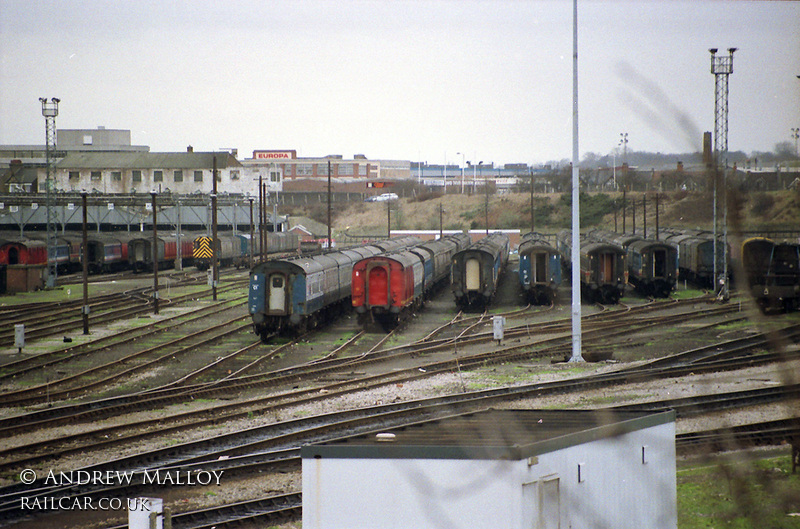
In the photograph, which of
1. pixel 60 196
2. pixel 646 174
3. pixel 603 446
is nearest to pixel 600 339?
pixel 603 446

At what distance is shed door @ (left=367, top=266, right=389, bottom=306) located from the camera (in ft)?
101

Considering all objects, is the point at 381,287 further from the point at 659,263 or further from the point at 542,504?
the point at 542,504

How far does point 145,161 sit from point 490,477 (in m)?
90.1

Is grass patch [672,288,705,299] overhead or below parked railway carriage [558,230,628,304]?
below

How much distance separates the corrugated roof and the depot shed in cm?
8613

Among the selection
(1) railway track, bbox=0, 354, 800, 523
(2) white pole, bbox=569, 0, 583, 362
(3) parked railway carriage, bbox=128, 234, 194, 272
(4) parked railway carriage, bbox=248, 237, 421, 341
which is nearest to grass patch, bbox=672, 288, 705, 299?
(2) white pole, bbox=569, 0, 583, 362

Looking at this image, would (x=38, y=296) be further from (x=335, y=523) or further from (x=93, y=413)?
(x=335, y=523)

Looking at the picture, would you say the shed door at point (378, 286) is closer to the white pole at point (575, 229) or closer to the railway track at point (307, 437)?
the white pole at point (575, 229)

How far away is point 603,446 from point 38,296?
42.5m

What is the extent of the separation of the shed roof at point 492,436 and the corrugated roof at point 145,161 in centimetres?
8512

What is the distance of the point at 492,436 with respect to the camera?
8.20m

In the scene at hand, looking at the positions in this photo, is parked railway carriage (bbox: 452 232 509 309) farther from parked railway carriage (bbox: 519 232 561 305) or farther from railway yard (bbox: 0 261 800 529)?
parked railway carriage (bbox: 519 232 561 305)

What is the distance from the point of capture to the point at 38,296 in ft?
146

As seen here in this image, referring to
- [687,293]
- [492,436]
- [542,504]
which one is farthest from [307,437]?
[687,293]
